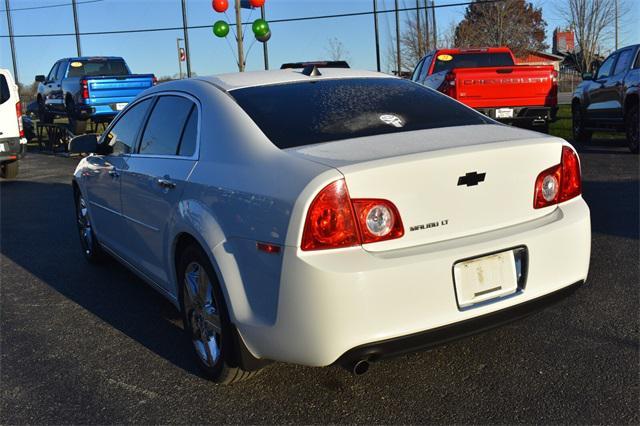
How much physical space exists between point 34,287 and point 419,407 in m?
3.63

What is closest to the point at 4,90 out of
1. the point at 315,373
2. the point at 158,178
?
the point at 158,178

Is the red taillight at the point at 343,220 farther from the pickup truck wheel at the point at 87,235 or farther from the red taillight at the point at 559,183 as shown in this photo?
the pickup truck wheel at the point at 87,235

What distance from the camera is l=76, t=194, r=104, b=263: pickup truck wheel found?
18.6 feet

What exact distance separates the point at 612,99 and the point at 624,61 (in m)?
0.70

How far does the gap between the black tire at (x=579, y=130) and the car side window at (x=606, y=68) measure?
0.95 metres

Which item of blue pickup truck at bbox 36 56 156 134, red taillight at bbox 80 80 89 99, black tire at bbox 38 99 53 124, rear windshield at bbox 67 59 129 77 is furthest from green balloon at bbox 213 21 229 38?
black tire at bbox 38 99 53 124

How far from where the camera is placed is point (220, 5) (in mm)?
18406

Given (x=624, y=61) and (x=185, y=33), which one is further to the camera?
(x=185, y=33)

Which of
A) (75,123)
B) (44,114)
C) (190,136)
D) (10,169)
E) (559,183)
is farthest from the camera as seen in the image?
(44,114)

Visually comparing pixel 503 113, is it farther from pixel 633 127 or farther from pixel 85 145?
pixel 85 145

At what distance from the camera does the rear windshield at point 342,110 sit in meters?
3.23

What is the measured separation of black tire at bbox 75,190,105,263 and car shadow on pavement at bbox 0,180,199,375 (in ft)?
0.35

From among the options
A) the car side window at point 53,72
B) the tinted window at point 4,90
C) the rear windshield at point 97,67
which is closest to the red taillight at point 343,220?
the tinted window at point 4,90

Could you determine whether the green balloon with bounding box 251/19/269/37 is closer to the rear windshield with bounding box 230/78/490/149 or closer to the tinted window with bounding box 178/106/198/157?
the rear windshield with bounding box 230/78/490/149
